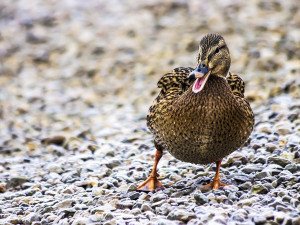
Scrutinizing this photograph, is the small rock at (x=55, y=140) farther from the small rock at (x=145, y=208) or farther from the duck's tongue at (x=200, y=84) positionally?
the duck's tongue at (x=200, y=84)

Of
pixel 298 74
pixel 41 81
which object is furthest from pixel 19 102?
pixel 298 74

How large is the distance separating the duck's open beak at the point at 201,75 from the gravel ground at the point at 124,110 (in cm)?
92

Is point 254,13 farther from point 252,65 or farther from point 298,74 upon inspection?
point 298,74

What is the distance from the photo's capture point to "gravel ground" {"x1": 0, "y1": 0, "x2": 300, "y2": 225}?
4469 millimetres

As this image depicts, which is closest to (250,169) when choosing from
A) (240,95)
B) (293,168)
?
(293,168)

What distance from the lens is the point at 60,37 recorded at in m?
10.9

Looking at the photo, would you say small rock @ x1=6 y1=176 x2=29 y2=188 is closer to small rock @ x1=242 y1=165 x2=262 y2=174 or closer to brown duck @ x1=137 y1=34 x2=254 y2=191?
brown duck @ x1=137 y1=34 x2=254 y2=191

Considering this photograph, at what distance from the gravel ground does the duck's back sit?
404 millimetres

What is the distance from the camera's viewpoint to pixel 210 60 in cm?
449

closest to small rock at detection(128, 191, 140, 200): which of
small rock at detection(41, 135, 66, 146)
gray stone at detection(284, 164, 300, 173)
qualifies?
gray stone at detection(284, 164, 300, 173)

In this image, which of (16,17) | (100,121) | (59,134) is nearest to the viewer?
(59,134)

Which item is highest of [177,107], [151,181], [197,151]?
[177,107]

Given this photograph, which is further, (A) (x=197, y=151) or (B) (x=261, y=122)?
(B) (x=261, y=122)

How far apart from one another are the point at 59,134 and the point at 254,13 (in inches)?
219
